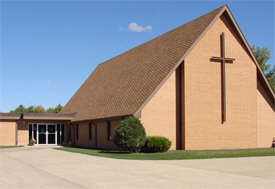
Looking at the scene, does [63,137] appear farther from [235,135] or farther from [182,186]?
[182,186]

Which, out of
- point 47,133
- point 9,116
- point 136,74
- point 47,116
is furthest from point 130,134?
point 47,133

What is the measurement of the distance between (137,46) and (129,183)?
2725cm

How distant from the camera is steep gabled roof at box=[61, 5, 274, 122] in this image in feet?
86.8

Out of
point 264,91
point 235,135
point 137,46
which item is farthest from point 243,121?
point 137,46

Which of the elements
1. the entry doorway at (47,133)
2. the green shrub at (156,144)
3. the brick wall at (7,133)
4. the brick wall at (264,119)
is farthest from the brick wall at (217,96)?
the brick wall at (7,133)

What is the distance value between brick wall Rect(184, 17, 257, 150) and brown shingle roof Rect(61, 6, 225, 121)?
127cm

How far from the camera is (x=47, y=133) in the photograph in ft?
132

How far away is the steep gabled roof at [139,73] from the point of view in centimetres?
2647

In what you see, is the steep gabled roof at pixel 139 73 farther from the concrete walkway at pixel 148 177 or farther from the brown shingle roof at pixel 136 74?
the concrete walkway at pixel 148 177

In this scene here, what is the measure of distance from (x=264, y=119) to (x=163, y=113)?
9634 mm

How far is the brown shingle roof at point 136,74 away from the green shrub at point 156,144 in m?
2.26

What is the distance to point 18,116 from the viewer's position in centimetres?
3769

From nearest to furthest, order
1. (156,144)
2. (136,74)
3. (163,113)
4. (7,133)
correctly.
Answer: (156,144), (163,113), (136,74), (7,133)

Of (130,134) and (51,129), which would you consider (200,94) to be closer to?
(130,134)
